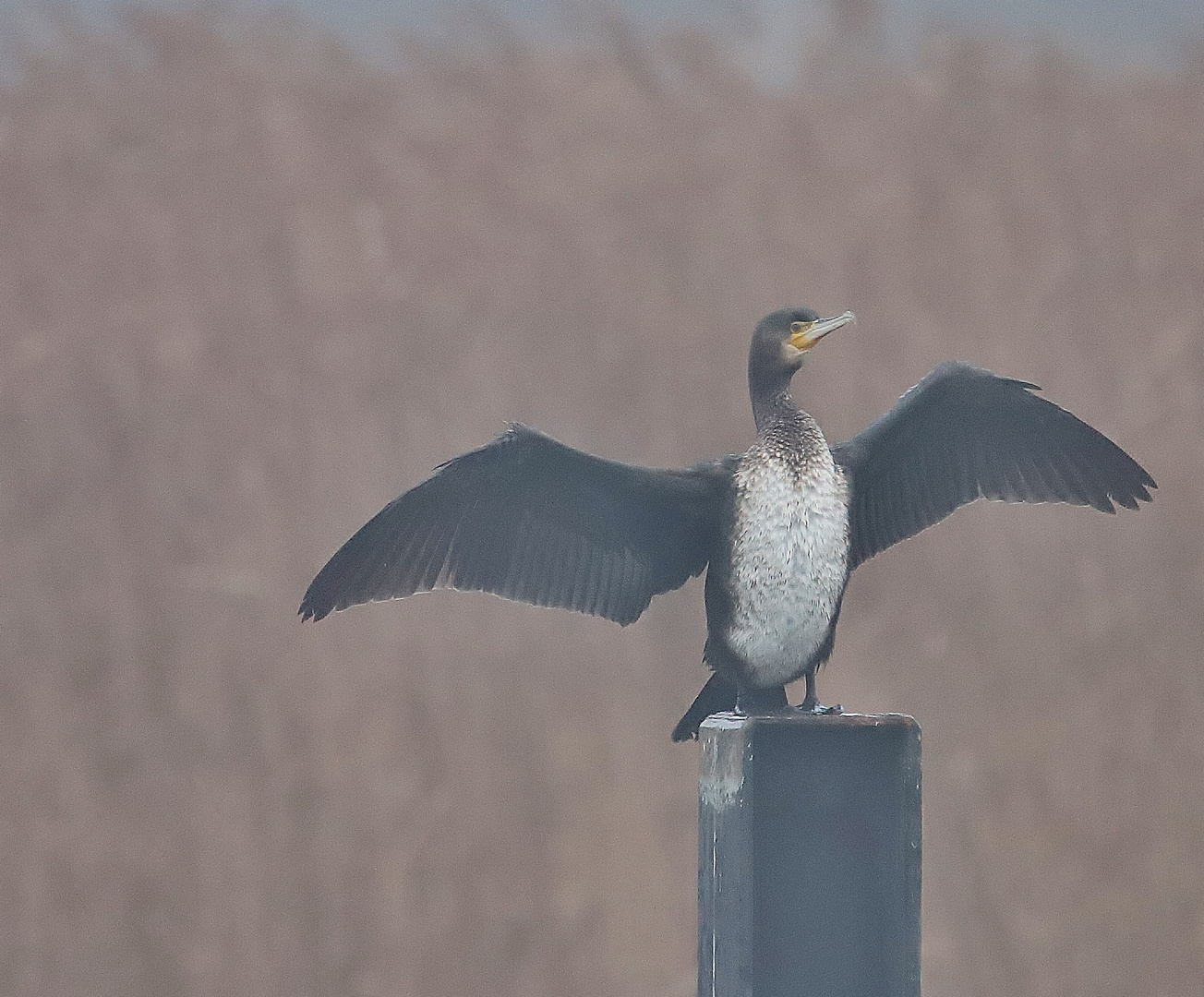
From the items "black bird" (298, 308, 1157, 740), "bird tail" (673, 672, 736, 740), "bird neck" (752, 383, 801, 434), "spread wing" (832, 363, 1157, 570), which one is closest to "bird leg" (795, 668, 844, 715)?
"black bird" (298, 308, 1157, 740)

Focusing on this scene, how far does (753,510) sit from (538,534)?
0.49 metres

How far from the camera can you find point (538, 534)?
3199 millimetres

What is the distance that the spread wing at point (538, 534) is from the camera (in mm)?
3033

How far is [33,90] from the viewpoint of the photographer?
7188mm

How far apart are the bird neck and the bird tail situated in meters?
0.46

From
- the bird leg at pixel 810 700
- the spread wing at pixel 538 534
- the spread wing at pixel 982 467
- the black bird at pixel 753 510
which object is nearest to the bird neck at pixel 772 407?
the black bird at pixel 753 510

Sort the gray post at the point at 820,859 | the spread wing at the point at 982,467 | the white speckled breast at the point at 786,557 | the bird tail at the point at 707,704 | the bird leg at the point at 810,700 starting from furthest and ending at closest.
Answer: the spread wing at the point at 982,467 → the bird tail at the point at 707,704 → the bird leg at the point at 810,700 → the white speckled breast at the point at 786,557 → the gray post at the point at 820,859

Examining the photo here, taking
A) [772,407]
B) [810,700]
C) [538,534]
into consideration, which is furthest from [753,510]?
[538,534]

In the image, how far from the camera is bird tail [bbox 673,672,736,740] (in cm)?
309

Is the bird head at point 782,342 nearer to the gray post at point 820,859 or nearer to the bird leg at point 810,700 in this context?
the bird leg at point 810,700

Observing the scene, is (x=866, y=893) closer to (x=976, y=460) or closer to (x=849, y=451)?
(x=849, y=451)

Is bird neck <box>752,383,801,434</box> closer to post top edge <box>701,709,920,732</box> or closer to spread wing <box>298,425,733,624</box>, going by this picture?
spread wing <box>298,425,733,624</box>

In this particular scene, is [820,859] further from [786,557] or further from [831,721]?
[786,557]

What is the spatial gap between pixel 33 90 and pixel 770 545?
540 cm
